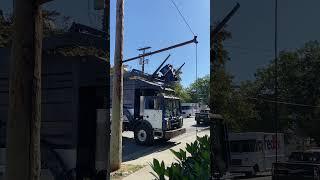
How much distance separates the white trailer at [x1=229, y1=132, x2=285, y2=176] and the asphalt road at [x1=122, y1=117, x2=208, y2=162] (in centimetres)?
58

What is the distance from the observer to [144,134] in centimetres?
395

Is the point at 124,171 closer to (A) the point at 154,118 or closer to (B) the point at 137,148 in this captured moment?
(B) the point at 137,148

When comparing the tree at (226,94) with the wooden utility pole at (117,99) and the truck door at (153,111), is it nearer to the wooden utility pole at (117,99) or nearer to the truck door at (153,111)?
the truck door at (153,111)

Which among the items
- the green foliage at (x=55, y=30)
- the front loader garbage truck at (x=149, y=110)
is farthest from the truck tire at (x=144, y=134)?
the green foliage at (x=55, y=30)

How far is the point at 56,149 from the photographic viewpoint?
150 inches

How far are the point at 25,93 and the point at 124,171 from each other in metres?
1.35

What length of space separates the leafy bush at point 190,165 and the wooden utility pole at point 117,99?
427 mm

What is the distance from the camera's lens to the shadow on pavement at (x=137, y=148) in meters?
3.93

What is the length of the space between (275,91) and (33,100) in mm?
1395

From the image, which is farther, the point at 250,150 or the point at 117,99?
the point at 117,99

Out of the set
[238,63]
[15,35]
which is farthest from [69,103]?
[238,63]

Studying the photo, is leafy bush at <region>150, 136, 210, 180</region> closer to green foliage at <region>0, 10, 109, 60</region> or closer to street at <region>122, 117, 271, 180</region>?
street at <region>122, 117, 271, 180</region>

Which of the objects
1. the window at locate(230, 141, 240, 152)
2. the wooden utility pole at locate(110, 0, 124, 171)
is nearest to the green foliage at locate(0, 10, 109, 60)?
the wooden utility pole at locate(110, 0, 124, 171)

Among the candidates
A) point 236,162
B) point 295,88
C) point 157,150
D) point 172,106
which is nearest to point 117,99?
point 172,106
